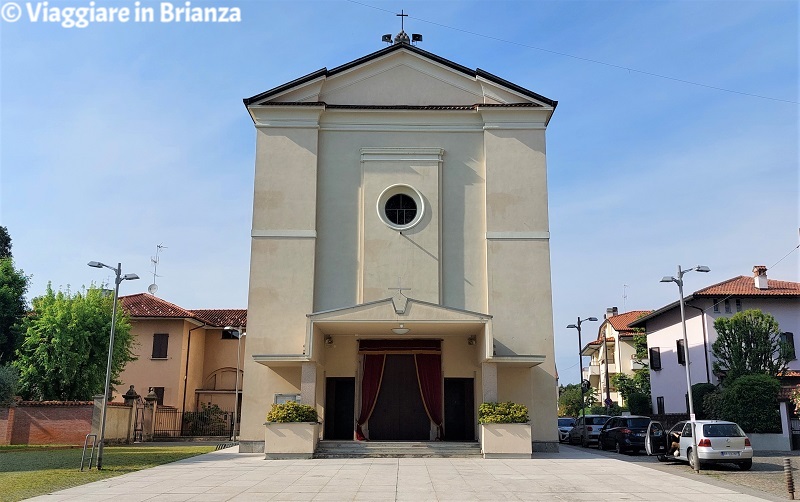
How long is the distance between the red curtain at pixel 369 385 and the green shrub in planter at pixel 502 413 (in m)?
4.18

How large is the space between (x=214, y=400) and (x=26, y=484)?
26767 mm

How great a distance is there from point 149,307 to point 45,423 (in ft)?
42.4

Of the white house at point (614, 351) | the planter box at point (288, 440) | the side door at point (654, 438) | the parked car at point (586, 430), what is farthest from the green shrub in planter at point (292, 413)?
the white house at point (614, 351)

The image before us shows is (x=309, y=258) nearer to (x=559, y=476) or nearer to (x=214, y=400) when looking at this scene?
(x=559, y=476)

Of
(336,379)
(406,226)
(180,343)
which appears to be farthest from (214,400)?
(406,226)

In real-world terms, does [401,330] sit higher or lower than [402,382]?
higher

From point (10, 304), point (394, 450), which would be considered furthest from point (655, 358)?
point (10, 304)

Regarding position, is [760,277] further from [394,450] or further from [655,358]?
[394,450]

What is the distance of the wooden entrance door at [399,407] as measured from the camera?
23.7m

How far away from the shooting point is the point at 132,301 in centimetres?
4156

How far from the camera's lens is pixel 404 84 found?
83.6ft

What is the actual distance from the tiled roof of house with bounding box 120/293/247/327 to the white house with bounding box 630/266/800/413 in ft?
84.6

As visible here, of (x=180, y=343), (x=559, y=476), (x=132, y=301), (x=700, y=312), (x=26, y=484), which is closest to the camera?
(x=26, y=484)

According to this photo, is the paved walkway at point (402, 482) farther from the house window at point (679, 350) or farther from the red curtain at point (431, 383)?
the house window at point (679, 350)
